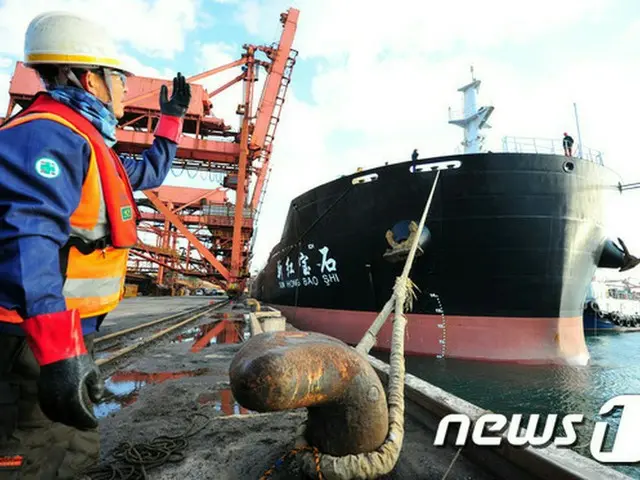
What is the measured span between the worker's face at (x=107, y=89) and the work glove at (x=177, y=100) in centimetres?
57

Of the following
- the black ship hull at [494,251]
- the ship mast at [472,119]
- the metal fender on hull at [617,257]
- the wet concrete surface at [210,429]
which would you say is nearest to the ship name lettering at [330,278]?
the black ship hull at [494,251]

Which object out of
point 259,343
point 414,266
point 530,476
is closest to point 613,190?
point 414,266

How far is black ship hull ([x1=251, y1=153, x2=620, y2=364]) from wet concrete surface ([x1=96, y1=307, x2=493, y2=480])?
4631mm

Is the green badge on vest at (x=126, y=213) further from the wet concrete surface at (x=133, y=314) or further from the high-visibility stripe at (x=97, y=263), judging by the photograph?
the wet concrete surface at (x=133, y=314)

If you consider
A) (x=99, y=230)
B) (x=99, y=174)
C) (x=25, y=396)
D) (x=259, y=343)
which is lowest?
(x=25, y=396)

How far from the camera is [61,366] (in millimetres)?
982

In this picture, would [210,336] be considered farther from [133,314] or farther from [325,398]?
[325,398]

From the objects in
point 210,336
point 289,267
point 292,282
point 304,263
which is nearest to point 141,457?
point 210,336

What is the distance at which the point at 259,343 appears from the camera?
1.28 meters

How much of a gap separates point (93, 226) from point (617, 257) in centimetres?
1031

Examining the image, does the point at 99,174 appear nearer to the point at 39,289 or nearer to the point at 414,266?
the point at 39,289

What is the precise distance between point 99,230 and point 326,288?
7.54 m

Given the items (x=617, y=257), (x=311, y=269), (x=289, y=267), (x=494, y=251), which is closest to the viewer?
(x=494, y=251)

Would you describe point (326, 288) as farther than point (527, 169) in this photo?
Yes
